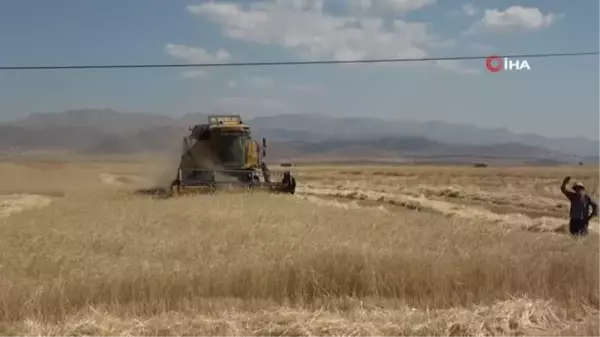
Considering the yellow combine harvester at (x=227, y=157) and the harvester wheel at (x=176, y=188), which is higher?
the yellow combine harvester at (x=227, y=157)

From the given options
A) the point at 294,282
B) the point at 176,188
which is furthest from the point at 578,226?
the point at 176,188

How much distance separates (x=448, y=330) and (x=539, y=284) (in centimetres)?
283

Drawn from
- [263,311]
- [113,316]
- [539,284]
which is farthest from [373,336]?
[539,284]

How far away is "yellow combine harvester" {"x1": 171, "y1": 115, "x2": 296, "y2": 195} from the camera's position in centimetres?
2984

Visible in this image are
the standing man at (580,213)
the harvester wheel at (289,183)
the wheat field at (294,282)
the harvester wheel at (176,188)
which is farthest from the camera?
the harvester wheel at (289,183)

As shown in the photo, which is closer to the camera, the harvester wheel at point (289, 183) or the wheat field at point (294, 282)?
the wheat field at point (294, 282)

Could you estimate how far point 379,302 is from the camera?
9781 mm

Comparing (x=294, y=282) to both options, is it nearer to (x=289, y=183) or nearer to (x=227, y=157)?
(x=289, y=183)

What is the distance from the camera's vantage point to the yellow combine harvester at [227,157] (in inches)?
1175

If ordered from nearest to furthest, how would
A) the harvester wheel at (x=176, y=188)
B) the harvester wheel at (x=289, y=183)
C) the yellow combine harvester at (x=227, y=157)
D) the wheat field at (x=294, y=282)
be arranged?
the wheat field at (x=294, y=282), the harvester wheel at (x=176, y=188), the harvester wheel at (x=289, y=183), the yellow combine harvester at (x=227, y=157)

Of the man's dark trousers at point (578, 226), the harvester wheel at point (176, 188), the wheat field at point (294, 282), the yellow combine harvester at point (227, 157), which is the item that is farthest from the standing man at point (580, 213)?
the harvester wheel at point (176, 188)

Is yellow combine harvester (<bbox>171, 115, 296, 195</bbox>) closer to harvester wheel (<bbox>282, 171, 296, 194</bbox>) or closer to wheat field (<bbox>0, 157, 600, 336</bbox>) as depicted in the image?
harvester wheel (<bbox>282, 171, 296, 194</bbox>)

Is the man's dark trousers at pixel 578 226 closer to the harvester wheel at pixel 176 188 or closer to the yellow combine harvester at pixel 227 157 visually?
the yellow combine harvester at pixel 227 157

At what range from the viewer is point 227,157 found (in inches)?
1230
